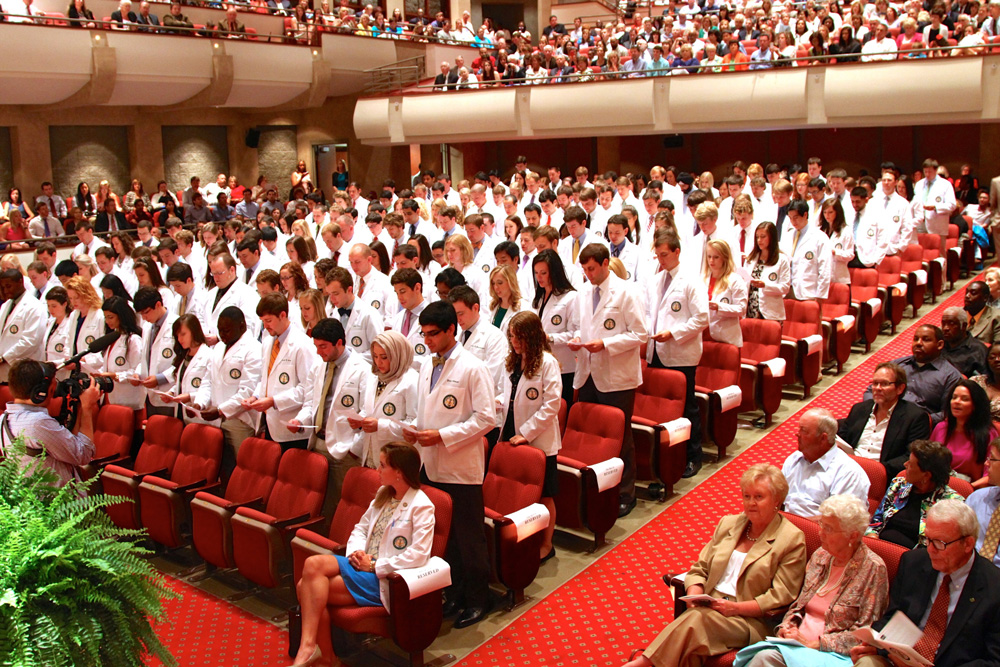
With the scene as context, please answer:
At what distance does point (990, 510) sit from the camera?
3971 millimetres

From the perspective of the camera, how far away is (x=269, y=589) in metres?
5.27

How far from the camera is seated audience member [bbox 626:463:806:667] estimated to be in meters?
3.73

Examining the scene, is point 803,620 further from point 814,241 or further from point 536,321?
point 814,241

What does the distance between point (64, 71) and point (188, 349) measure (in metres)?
11.1

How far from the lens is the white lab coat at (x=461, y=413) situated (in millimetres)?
4652

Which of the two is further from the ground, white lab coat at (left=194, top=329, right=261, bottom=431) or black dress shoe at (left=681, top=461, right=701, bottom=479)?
white lab coat at (left=194, top=329, right=261, bottom=431)

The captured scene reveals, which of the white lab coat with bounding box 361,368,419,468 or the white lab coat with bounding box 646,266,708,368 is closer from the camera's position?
the white lab coat with bounding box 361,368,419,468

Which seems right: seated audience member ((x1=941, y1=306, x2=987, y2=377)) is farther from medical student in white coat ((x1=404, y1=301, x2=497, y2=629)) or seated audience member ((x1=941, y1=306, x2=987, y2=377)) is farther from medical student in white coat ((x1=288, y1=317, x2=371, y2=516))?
medical student in white coat ((x1=288, y1=317, x2=371, y2=516))

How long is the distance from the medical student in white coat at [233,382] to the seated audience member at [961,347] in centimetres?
430

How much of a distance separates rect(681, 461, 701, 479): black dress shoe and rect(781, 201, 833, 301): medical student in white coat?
2.40 m

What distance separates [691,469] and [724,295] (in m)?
1.30

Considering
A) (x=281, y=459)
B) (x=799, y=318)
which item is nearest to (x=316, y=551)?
(x=281, y=459)

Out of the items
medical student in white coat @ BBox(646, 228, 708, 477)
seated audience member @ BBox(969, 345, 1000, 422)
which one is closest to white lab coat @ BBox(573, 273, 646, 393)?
medical student in white coat @ BBox(646, 228, 708, 477)

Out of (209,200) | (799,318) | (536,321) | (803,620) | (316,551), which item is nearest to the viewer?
(803,620)
